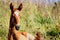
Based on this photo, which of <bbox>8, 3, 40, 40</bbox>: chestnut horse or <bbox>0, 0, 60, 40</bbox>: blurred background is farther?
<bbox>0, 0, 60, 40</bbox>: blurred background

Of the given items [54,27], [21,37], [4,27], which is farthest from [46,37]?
[21,37]

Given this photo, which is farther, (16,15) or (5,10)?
Result: (5,10)

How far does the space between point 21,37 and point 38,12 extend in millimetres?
4300

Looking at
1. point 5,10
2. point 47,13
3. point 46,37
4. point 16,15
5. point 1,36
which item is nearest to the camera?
point 16,15

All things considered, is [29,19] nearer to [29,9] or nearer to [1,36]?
[29,9]

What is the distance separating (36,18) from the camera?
12.0 meters

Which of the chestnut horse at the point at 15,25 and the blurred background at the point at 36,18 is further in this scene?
the blurred background at the point at 36,18

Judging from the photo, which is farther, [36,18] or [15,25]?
[36,18]

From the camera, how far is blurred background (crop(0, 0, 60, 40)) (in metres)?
11.1

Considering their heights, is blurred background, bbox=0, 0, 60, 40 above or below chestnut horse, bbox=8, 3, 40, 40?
below

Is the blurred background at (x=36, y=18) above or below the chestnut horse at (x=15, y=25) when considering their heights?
below

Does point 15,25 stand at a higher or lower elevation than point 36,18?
higher

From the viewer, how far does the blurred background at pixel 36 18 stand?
36.3 ft

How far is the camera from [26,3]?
12414 mm
